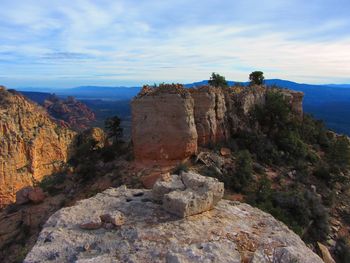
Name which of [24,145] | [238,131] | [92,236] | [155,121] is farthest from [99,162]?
[24,145]

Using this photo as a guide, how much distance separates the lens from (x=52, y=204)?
46.4 feet

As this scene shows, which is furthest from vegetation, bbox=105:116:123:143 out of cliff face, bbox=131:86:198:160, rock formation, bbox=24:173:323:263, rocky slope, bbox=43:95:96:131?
rocky slope, bbox=43:95:96:131

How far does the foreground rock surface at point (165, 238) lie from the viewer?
14.5 feet

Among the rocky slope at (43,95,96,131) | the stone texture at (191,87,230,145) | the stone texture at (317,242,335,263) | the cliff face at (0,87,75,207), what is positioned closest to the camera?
the stone texture at (317,242,335,263)

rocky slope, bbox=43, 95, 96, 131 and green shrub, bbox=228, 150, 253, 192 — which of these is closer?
green shrub, bbox=228, 150, 253, 192

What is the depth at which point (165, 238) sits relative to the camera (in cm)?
475

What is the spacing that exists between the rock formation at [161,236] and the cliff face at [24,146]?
78.4ft

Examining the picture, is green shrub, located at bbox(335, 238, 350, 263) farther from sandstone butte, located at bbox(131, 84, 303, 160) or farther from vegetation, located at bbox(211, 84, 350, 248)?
sandstone butte, located at bbox(131, 84, 303, 160)

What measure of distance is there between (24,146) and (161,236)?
2806 cm

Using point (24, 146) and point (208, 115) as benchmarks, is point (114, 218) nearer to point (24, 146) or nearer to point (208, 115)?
point (208, 115)

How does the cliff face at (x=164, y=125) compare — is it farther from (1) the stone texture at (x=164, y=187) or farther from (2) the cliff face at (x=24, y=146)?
(2) the cliff face at (x=24, y=146)

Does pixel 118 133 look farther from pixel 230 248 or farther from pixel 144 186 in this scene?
pixel 230 248

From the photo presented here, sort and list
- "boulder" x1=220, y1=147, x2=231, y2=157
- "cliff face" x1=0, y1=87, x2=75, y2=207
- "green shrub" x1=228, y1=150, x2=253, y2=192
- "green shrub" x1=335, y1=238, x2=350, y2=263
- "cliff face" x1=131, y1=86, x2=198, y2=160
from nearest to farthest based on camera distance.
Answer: "green shrub" x1=335, y1=238, x2=350, y2=263, "green shrub" x1=228, y1=150, x2=253, y2=192, "cliff face" x1=131, y1=86, x2=198, y2=160, "boulder" x1=220, y1=147, x2=231, y2=157, "cliff face" x1=0, y1=87, x2=75, y2=207

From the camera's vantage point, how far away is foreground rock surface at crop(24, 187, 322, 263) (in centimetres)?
443
